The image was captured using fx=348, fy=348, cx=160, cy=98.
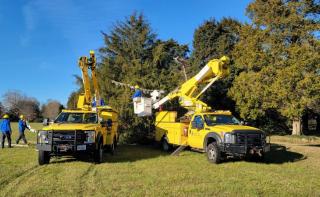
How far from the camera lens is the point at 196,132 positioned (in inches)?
598

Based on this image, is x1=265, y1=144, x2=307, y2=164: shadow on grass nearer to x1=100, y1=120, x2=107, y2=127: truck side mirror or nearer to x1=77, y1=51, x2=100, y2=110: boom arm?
x1=100, y1=120, x2=107, y2=127: truck side mirror

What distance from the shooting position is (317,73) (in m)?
25.6

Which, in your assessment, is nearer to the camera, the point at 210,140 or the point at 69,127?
the point at 69,127

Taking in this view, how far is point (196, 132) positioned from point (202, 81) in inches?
121

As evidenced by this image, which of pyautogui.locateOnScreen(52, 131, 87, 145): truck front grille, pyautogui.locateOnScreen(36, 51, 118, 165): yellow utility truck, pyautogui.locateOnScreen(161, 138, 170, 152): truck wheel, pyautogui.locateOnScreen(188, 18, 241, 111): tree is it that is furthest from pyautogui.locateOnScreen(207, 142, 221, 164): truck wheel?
pyautogui.locateOnScreen(188, 18, 241, 111): tree

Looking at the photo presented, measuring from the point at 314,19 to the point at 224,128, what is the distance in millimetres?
17782

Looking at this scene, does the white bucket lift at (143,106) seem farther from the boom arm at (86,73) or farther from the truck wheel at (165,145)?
the boom arm at (86,73)

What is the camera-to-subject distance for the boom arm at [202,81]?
628 inches

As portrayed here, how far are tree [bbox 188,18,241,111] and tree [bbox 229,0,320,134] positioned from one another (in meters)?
3.90

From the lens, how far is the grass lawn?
827cm

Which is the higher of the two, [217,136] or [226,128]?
[226,128]

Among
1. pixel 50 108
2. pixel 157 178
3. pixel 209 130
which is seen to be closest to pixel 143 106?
pixel 209 130

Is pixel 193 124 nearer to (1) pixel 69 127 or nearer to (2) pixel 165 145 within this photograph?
(2) pixel 165 145

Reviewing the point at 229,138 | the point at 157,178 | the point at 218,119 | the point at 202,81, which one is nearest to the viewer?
the point at 157,178
